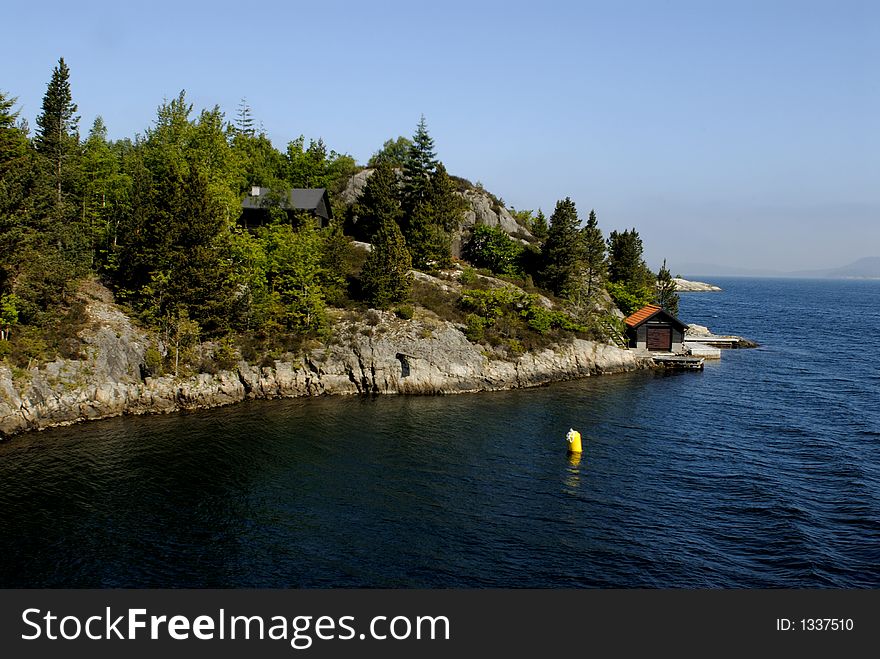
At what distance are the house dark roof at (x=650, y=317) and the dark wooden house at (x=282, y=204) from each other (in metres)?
47.9

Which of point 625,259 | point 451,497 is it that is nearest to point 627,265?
point 625,259

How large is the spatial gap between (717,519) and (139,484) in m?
34.4

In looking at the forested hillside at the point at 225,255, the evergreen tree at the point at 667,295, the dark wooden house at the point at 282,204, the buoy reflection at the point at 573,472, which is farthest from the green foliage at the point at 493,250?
the buoy reflection at the point at 573,472

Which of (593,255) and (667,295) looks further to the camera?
(667,295)

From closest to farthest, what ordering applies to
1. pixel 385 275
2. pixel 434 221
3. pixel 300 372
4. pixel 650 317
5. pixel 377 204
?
1. pixel 300 372
2. pixel 385 275
3. pixel 650 317
4. pixel 377 204
5. pixel 434 221

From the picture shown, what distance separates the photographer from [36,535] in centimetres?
2858

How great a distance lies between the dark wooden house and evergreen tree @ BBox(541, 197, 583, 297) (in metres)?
34.2

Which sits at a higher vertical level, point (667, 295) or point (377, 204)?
point (377, 204)

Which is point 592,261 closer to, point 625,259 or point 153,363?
point 625,259

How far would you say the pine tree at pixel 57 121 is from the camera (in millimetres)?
61469

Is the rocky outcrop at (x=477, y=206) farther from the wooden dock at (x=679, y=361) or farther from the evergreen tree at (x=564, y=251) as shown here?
the wooden dock at (x=679, y=361)

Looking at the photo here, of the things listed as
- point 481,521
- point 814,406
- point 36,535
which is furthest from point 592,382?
point 36,535

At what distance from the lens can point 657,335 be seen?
81.1m

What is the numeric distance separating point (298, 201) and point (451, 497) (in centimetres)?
6057
